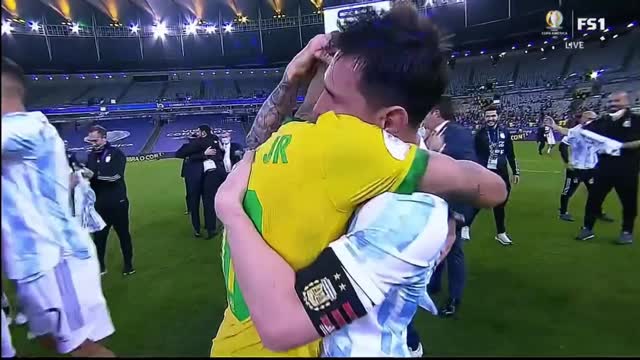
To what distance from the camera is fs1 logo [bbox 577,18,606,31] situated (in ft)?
69.2

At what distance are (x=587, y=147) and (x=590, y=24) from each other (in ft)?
66.4

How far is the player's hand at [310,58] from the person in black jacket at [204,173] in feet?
17.3

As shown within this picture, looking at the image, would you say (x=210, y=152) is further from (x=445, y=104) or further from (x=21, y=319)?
(x=21, y=319)

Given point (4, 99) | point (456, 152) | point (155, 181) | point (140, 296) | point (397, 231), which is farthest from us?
point (155, 181)

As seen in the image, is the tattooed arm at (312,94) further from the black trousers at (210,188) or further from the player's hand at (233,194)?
the black trousers at (210,188)

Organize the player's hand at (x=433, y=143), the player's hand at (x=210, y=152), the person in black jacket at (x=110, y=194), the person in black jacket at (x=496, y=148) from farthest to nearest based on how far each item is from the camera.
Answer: the player's hand at (x=210, y=152)
the person in black jacket at (x=496, y=148)
the person in black jacket at (x=110, y=194)
the player's hand at (x=433, y=143)

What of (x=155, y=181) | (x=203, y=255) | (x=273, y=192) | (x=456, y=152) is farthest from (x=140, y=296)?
(x=155, y=181)

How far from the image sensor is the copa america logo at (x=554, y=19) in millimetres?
20734

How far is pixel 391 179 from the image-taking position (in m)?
0.61

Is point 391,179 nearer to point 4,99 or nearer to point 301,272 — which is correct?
point 301,272

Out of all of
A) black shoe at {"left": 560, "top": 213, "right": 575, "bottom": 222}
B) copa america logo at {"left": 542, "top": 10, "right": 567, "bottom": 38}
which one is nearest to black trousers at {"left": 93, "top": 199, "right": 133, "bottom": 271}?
black shoe at {"left": 560, "top": 213, "right": 575, "bottom": 222}

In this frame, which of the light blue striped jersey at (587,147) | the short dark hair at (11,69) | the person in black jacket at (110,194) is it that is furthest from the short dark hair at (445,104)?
the light blue striped jersey at (587,147)

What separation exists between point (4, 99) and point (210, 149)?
19.1ft

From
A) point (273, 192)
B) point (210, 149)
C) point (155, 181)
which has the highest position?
point (273, 192)
